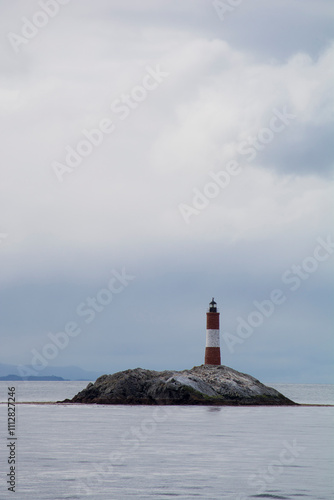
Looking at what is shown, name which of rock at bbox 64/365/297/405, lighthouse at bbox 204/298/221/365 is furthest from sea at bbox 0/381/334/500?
lighthouse at bbox 204/298/221/365

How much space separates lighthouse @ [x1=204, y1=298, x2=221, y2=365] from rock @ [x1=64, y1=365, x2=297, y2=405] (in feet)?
2.17

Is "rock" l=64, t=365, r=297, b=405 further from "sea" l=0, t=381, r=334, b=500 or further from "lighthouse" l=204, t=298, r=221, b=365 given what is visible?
"sea" l=0, t=381, r=334, b=500

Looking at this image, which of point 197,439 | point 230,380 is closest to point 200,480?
point 197,439

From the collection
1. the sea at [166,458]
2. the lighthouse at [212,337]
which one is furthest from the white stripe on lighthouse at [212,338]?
the sea at [166,458]

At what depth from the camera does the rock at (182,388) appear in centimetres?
6303

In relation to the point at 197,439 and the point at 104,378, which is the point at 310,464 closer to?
the point at 197,439

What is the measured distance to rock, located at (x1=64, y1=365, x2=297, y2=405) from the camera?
63031mm

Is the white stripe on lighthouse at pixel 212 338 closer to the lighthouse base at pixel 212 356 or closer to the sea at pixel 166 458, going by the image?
the lighthouse base at pixel 212 356

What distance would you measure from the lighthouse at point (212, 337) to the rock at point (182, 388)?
66 centimetres

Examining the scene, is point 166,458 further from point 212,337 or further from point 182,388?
point 212,337

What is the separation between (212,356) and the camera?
218 feet

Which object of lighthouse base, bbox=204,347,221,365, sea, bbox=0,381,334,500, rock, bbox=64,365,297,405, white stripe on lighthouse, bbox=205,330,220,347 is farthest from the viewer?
lighthouse base, bbox=204,347,221,365

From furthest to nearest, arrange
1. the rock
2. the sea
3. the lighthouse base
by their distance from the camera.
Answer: the lighthouse base, the rock, the sea

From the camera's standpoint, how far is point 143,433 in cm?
4084
